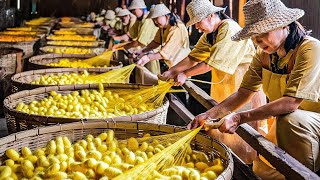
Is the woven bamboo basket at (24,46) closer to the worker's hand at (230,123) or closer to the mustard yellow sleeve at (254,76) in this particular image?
the mustard yellow sleeve at (254,76)

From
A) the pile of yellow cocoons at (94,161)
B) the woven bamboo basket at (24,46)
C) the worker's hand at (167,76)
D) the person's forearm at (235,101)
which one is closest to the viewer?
the pile of yellow cocoons at (94,161)

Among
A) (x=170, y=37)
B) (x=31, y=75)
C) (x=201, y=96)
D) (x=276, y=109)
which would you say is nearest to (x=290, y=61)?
(x=276, y=109)

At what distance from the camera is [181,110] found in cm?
501

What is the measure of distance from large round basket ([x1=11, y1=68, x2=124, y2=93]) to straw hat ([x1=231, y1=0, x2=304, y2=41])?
2.44 metres

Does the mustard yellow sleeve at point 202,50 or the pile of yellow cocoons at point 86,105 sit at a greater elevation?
the mustard yellow sleeve at point 202,50

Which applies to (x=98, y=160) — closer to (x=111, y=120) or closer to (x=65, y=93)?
(x=111, y=120)

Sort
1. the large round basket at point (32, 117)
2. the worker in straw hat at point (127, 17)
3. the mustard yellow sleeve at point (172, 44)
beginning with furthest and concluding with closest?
the worker in straw hat at point (127, 17) < the mustard yellow sleeve at point (172, 44) < the large round basket at point (32, 117)

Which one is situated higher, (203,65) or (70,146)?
(203,65)

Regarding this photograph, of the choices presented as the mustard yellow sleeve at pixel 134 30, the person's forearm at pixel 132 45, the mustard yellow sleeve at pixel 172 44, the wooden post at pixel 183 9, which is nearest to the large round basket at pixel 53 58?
the mustard yellow sleeve at pixel 172 44

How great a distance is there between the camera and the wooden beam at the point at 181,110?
473 centimetres

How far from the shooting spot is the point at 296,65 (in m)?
2.91

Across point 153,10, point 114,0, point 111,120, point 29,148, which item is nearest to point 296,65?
point 111,120

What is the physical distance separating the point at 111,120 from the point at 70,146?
412mm

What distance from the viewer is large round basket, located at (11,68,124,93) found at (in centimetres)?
454
